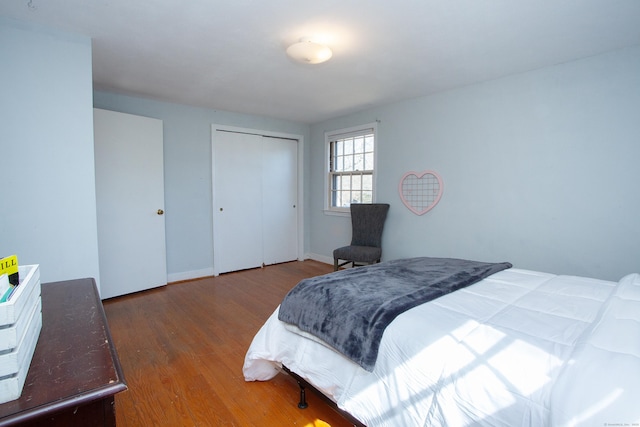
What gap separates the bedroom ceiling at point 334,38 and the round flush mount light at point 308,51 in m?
0.08

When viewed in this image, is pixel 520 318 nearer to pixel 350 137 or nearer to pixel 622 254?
pixel 622 254

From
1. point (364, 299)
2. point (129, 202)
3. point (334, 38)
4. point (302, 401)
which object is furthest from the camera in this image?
point (129, 202)

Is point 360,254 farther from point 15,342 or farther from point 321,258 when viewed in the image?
point 15,342

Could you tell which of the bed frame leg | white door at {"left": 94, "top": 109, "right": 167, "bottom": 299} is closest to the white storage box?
the bed frame leg

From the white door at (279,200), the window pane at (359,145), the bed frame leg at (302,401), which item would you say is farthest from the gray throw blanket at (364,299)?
the white door at (279,200)

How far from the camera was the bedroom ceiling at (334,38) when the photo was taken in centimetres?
188

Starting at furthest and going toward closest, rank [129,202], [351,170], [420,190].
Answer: [351,170], [420,190], [129,202]

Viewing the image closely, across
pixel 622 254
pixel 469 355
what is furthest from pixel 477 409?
pixel 622 254

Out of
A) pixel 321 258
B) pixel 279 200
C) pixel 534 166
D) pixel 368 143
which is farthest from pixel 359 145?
pixel 534 166

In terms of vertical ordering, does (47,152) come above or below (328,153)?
below

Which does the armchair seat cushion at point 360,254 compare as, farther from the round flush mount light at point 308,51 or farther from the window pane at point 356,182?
the round flush mount light at point 308,51

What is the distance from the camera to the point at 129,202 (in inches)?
136

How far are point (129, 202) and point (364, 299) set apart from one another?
3.08 metres

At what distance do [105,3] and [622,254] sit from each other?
3995 mm
